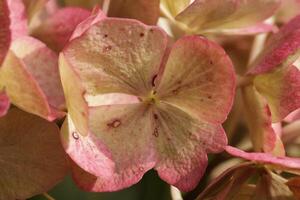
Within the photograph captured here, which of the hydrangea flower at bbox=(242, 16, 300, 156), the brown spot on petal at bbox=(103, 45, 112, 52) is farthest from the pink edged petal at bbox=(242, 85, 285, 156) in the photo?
the brown spot on petal at bbox=(103, 45, 112, 52)

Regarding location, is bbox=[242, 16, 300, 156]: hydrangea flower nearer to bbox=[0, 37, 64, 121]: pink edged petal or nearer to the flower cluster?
the flower cluster

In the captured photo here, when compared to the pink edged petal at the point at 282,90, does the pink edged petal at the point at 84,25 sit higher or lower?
higher

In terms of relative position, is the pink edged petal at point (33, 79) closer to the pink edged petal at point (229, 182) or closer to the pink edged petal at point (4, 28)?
the pink edged petal at point (4, 28)

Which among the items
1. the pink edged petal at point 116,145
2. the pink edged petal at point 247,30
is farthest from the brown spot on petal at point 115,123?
the pink edged petal at point 247,30

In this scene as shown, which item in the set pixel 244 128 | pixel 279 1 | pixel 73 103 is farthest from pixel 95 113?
pixel 244 128

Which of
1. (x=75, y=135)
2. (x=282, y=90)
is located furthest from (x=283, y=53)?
(x=75, y=135)

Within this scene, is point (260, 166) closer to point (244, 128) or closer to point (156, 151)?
point (156, 151)

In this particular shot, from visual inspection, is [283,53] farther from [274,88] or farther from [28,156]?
[28,156]
